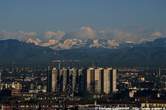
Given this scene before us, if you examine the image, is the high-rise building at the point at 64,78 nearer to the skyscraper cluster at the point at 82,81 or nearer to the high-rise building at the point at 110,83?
the skyscraper cluster at the point at 82,81

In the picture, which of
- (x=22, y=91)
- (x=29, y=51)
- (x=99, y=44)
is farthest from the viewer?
(x=99, y=44)

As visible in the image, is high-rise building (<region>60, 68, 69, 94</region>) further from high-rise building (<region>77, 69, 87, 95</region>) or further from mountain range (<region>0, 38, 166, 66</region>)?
mountain range (<region>0, 38, 166, 66</region>)

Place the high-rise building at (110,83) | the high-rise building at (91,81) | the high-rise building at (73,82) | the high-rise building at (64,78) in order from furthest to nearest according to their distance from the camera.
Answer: the high-rise building at (64,78) → the high-rise building at (110,83) → the high-rise building at (73,82) → the high-rise building at (91,81)

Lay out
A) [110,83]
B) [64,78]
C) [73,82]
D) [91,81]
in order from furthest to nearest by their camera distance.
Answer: [64,78] → [73,82] → [110,83] → [91,81]

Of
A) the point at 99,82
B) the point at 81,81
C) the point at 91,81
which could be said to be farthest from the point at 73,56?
the point at 91,81

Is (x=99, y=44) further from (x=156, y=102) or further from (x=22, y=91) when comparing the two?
(x=156, y=102)

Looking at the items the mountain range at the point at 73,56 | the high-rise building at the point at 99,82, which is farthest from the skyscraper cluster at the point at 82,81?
the mountain range at the point at 73,56

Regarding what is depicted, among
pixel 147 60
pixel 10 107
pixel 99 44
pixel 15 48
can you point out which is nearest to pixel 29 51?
pixel 15 48

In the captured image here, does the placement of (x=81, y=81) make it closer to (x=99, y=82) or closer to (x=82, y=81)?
(x=82, y=81)
